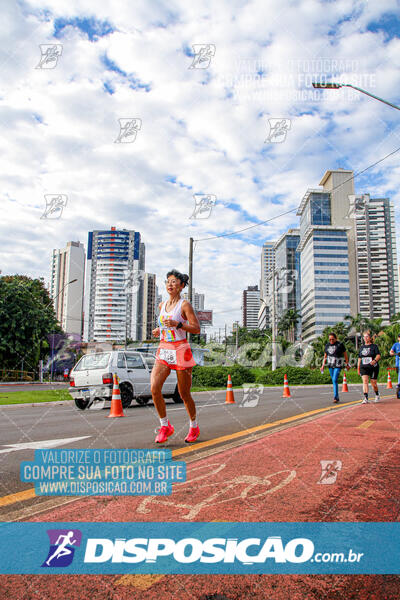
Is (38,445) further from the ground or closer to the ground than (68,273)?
closer to the ground

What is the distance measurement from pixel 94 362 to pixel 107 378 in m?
0.77

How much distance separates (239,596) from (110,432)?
193 inches

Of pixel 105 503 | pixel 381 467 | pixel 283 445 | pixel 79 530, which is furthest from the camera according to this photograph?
pixel 283 445

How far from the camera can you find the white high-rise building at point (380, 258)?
152 metres

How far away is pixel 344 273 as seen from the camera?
164 m

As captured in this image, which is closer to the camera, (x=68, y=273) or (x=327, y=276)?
(x=68, y=273)

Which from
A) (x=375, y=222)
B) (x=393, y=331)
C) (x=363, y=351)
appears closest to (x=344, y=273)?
(x=375, y=222)

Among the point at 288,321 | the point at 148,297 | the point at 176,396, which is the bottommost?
the point at 176,396

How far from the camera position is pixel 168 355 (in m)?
4.95

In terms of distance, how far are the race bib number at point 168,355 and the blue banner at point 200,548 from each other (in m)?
2.55

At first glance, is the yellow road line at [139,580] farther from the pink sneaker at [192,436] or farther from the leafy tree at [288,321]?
the leafy tree at [288,321]

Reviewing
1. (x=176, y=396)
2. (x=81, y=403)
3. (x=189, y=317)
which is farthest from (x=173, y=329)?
(x=176, y=396)

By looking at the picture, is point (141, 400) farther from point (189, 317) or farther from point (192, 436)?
point (189, 317)

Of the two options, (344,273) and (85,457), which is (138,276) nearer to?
(344,273)
